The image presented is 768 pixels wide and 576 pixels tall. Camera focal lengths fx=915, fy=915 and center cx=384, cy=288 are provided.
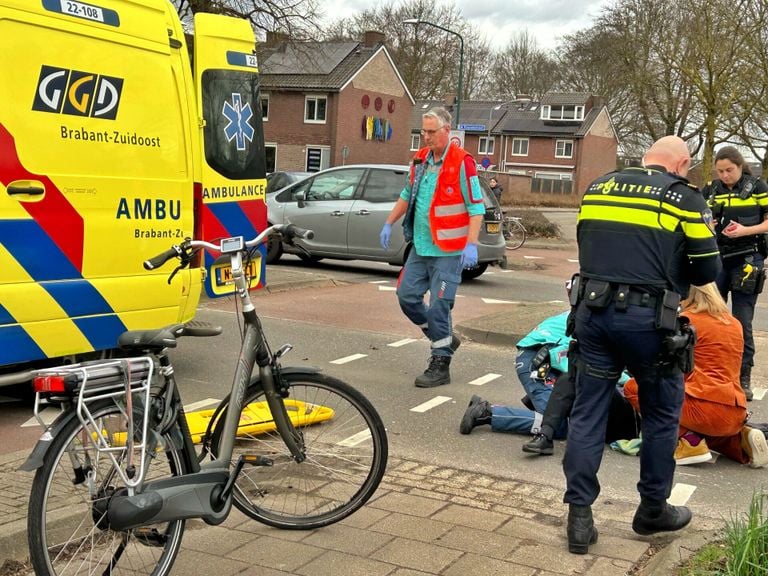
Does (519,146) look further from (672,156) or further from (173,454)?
(173,454)

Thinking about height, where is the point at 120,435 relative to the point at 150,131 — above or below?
below

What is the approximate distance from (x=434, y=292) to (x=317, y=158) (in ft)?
149

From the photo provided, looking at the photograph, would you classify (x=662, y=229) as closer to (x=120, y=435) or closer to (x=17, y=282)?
(x=120, y=435)

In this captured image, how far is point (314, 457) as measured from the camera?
4.09 meters

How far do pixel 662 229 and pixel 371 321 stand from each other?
6277 millimetres

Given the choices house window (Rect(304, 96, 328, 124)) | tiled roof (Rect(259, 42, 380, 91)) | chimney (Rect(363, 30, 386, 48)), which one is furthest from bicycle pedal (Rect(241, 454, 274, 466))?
chimney (Rect(363, 30, 386, 48))

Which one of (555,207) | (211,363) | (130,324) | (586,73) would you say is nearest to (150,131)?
(130,324)

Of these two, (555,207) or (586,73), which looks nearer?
(555,207)

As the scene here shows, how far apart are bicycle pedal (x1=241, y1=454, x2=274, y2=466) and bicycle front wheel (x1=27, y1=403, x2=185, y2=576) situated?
0.40 meters

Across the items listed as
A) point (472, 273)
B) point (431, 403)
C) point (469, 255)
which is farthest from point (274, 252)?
point (431, 403)

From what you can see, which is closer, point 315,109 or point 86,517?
point 86,517

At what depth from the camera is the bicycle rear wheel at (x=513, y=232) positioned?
22614 millimetres

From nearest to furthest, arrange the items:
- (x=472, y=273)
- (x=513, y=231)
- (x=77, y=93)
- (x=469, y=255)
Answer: (x=77, y=93), (x=469, y=255), (x=472, y=273), (x=513, y=231)

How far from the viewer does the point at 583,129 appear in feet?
218
